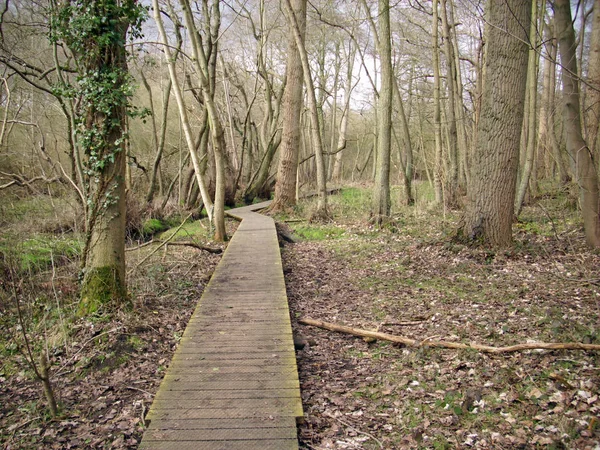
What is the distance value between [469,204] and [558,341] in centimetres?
373

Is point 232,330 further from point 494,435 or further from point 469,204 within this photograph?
point 469,204

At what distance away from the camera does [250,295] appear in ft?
18.7

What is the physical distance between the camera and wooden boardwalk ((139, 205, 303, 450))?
2910 mm

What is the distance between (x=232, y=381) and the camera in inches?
141

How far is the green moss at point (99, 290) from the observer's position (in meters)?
4.88

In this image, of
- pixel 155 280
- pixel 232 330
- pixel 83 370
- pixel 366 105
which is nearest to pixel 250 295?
pixel 232 330

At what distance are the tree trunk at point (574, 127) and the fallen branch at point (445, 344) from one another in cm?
375

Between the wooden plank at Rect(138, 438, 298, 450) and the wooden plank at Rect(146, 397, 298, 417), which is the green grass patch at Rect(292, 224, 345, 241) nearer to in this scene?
the wooden plank at Rect(146, 397, 298, 417)

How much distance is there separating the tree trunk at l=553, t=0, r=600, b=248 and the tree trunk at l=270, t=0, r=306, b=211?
28.1ft

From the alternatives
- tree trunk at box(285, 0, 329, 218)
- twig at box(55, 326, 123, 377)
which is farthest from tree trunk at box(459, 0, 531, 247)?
twig at box(55, 326, 123, 377)

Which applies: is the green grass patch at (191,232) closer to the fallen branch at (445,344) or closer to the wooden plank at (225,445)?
the fallen branch at (445,344)

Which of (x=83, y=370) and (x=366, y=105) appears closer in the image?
(x=83, y=370)

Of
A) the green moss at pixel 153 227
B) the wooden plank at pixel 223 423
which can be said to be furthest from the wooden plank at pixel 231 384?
the green moss at pixel 153 227

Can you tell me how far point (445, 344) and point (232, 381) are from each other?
2093 millimetres
